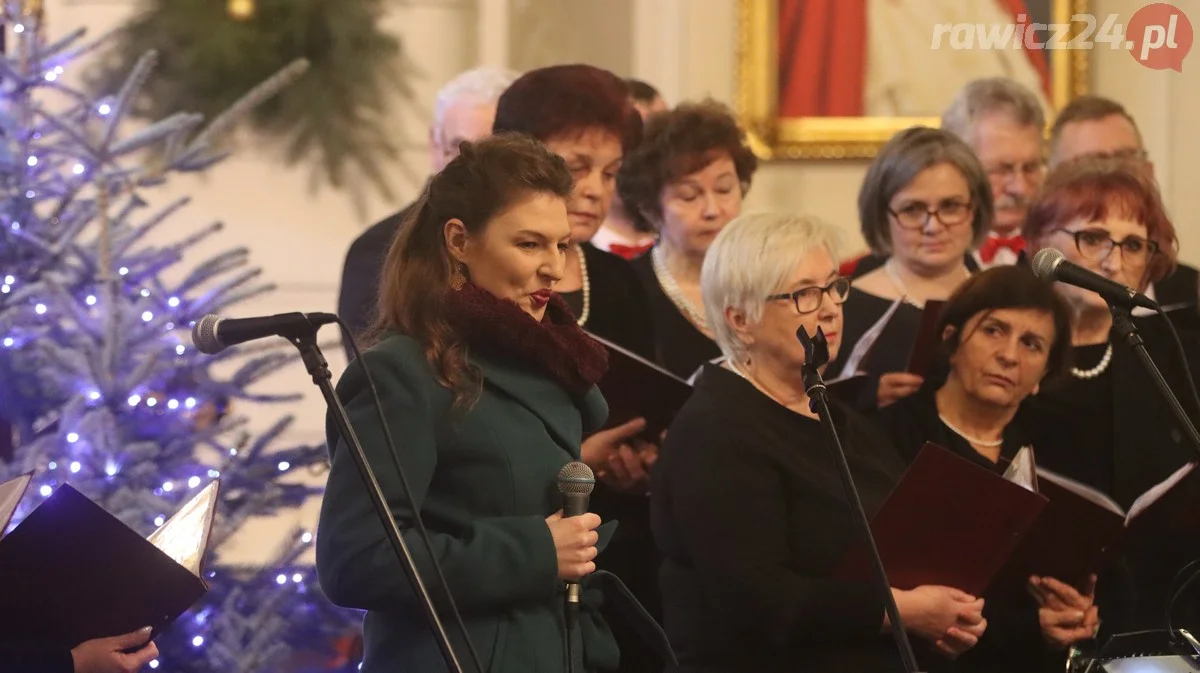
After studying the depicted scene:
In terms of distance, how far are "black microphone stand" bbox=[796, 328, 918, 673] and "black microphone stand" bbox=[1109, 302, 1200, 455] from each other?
1.62 feet

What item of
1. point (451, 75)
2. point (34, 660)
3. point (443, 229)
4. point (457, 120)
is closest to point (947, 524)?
point (443, 229)

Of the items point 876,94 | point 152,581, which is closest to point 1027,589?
point 152,581

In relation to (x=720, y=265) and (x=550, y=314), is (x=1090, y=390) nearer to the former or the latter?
(x=720, y=265)

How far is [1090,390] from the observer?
3529 mm

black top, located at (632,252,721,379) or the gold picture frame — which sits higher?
the gold picture frame

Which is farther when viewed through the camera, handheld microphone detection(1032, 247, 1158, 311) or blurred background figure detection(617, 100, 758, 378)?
blurred background figure detection(617, 100, 758, 378)

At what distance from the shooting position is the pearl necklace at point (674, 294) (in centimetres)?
376

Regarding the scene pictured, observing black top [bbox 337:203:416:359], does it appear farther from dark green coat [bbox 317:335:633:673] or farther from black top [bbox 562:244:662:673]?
dark green coat [bbox 317:335:633:673]

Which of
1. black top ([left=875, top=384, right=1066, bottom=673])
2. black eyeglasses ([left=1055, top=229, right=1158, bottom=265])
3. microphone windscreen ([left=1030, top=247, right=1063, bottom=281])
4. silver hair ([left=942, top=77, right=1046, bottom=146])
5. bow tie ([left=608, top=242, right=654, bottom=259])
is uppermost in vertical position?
silver hair ([left=942, top=77, right=1046, bottom=146])

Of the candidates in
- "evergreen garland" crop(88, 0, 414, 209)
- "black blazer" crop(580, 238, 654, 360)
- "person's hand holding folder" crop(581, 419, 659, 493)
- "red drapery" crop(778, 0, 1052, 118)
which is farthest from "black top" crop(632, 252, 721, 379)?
"evergreen garland" crop(88, 0, 414, 209)

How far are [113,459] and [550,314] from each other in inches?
62.9

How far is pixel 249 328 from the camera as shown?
201 cm

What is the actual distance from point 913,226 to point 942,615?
48.7 inches

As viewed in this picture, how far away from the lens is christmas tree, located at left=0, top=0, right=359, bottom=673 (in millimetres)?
3674
